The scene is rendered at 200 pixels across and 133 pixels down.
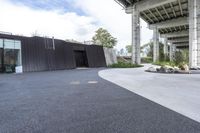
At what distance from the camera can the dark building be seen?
1762 cm

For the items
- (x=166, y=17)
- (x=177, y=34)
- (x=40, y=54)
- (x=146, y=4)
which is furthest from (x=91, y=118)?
(x=177, y=34)

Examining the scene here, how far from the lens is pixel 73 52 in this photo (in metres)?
25.3

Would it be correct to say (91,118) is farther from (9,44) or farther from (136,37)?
(136,37)

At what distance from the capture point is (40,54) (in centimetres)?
2009

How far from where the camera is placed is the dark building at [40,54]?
17625 millimetres

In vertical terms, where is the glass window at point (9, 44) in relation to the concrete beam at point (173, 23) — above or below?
below

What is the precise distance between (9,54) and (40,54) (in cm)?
327

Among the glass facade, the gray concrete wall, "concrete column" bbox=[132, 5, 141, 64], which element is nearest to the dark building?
the glass facade

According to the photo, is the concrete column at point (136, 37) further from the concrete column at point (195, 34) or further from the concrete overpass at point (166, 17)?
the concrete column at point (195, 34)

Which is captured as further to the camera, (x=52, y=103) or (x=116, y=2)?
(x=116, y=2)

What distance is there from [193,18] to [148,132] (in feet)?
65.2

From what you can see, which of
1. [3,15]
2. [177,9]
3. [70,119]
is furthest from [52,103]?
[177,9]

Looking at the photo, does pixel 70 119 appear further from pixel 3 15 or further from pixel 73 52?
pixel 3 15

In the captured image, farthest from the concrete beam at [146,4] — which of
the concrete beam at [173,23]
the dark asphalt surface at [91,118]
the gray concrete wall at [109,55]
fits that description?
the dark asphalt surface at [91,118]
